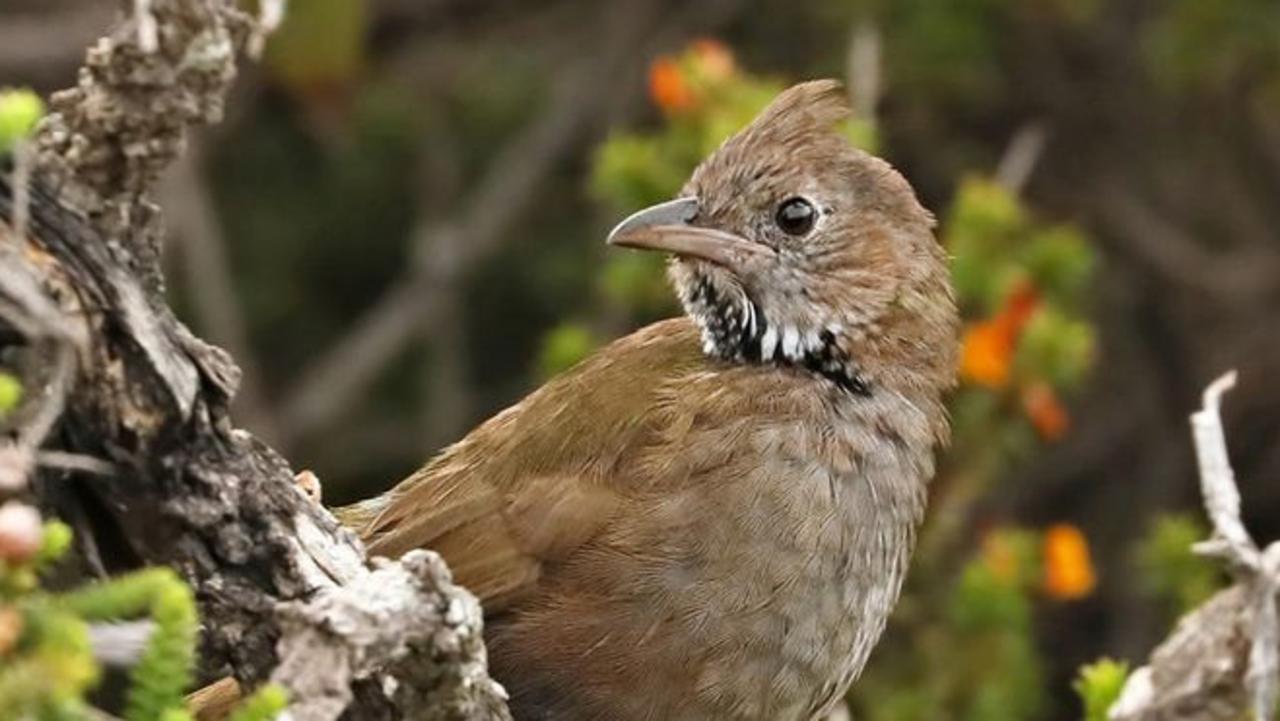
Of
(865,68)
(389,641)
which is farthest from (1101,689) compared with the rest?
(865,68)

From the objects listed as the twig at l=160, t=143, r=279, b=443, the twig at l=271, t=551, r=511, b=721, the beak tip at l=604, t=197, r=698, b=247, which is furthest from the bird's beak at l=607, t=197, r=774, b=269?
the twig at l=160, t=143, r=279, b=443

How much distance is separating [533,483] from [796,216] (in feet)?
2.44

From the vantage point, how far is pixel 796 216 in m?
4.36

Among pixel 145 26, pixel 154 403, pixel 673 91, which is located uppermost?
pixel 673 91

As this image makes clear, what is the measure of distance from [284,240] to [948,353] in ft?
12.7

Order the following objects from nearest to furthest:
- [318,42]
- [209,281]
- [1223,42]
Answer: [318,42] → [1223,42] → [209,281]

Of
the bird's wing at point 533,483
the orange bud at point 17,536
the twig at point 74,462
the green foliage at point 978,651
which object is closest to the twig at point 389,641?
the twig at point 74,462

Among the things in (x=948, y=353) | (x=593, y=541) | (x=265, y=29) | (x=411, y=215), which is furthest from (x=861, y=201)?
(x=411, y=215)

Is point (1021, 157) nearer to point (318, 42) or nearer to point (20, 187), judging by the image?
point (318, 42)

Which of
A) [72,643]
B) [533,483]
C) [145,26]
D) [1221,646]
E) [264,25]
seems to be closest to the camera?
[72,643]

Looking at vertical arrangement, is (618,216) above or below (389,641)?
A: above

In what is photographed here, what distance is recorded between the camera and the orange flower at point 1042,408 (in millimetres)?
5406

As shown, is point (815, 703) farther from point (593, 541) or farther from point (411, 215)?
point (411, 215)

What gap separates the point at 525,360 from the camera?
309 inches
